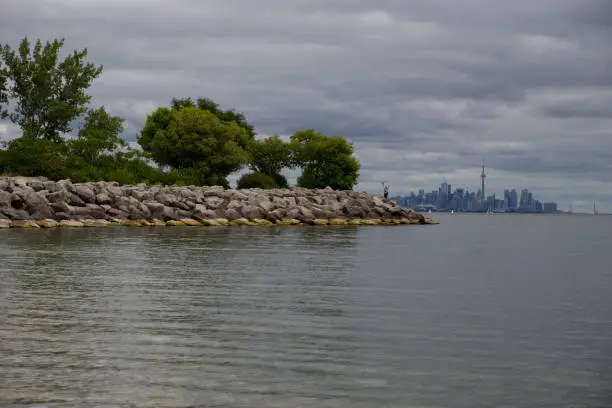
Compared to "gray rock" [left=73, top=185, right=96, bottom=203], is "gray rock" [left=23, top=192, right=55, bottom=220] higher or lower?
lower

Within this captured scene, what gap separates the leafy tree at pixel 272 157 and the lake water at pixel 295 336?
7469 cm

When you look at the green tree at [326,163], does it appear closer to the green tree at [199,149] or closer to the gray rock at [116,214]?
the green tree at [199,149]

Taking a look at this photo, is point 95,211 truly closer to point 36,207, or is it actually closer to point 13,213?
point 36,207

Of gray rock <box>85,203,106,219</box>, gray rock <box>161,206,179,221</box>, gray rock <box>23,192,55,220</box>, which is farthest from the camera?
gray rock <box>161,206,179,221</box>

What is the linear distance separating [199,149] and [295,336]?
71.1m

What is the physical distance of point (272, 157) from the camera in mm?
98562

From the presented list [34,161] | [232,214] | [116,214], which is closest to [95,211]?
[116,214]

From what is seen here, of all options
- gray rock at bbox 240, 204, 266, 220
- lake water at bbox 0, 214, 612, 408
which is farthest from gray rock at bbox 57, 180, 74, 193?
lake water at bbox 0, 214, 612, 408

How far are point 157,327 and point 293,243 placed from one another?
2440 cm

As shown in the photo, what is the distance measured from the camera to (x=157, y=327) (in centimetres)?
1220

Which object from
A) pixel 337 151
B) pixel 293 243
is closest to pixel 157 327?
pixel 293 243

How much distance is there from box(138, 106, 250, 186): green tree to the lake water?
5840cm

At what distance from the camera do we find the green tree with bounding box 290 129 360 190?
97812 millimetres

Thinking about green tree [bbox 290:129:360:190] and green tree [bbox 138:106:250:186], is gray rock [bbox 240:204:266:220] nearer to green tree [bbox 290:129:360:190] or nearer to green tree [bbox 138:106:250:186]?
green tree [bbox 138:106:250:186]
